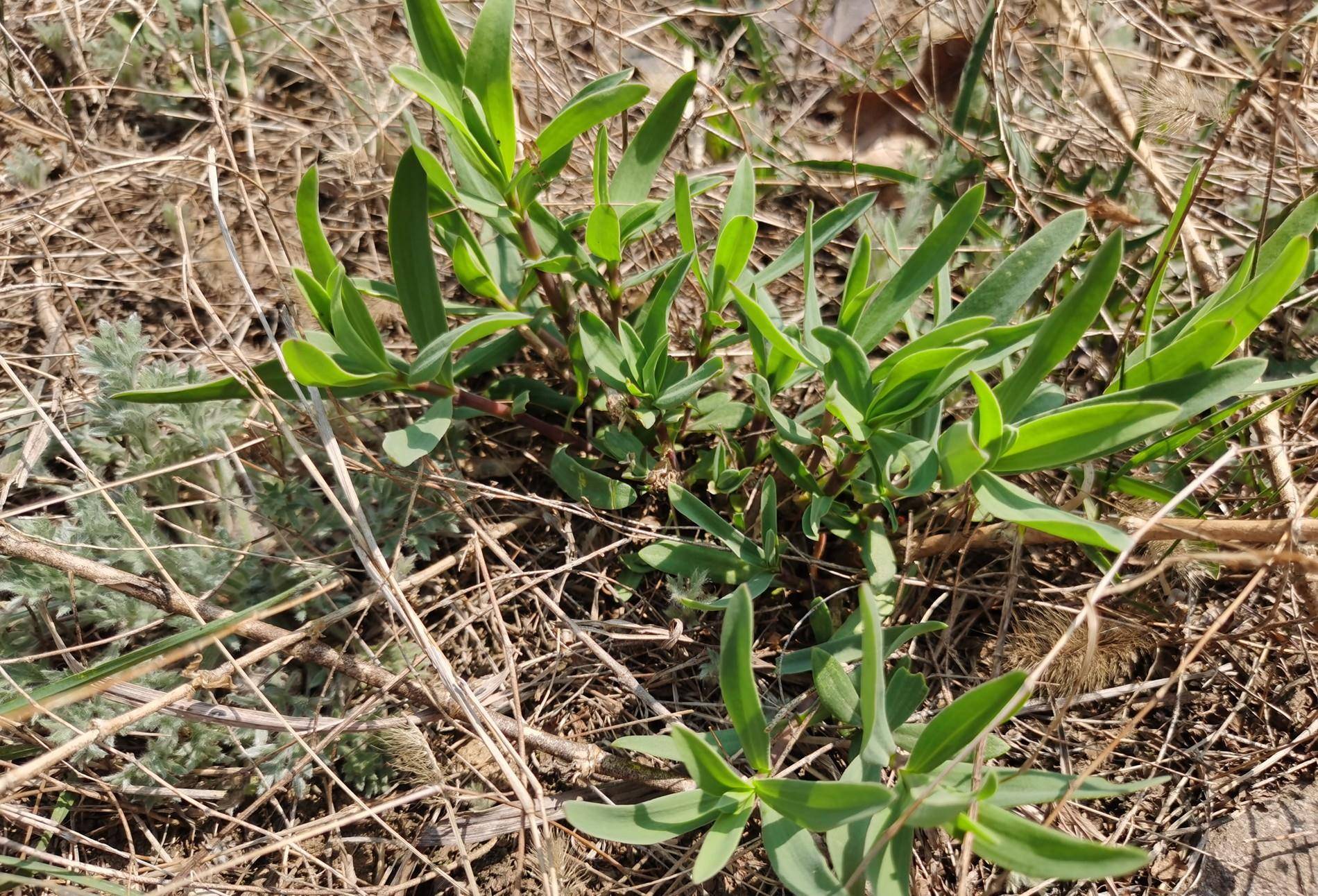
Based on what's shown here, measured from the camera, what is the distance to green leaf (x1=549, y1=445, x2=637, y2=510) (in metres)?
1.83

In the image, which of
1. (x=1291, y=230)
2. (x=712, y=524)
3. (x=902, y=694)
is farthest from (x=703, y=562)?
(x=1291, y=230)

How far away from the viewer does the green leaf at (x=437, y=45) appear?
4.83 feet

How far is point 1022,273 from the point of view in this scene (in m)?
1.46

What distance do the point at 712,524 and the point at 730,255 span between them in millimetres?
521

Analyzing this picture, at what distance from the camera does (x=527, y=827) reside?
167 cm

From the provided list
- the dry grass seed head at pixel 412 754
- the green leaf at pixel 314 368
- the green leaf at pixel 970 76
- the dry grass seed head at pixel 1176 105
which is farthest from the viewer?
the green leaf at pixel 970 76

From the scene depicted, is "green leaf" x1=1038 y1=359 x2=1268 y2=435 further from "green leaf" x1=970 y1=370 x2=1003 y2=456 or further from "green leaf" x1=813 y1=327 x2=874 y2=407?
"green leaf" x1=813 y1=327 x2=874 y2=407

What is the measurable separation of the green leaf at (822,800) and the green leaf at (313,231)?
1.09 meters

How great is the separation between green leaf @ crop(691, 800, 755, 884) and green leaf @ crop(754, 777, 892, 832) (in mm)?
50

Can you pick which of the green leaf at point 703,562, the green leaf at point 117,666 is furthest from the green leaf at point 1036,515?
the green leaf at point 117,666

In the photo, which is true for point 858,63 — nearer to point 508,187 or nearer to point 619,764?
point 508,187

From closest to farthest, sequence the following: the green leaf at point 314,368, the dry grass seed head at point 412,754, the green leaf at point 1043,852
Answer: the green leaf at point 1043,852, the green leaf at point 314,368, the dry grass seed head at point 412,754

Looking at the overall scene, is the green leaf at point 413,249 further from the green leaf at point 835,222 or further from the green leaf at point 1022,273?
the green leaf at point 1022,273

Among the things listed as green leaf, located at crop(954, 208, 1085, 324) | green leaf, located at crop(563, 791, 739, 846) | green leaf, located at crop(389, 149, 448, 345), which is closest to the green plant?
green leaf, located at crop(563, 791, 739, 846)
